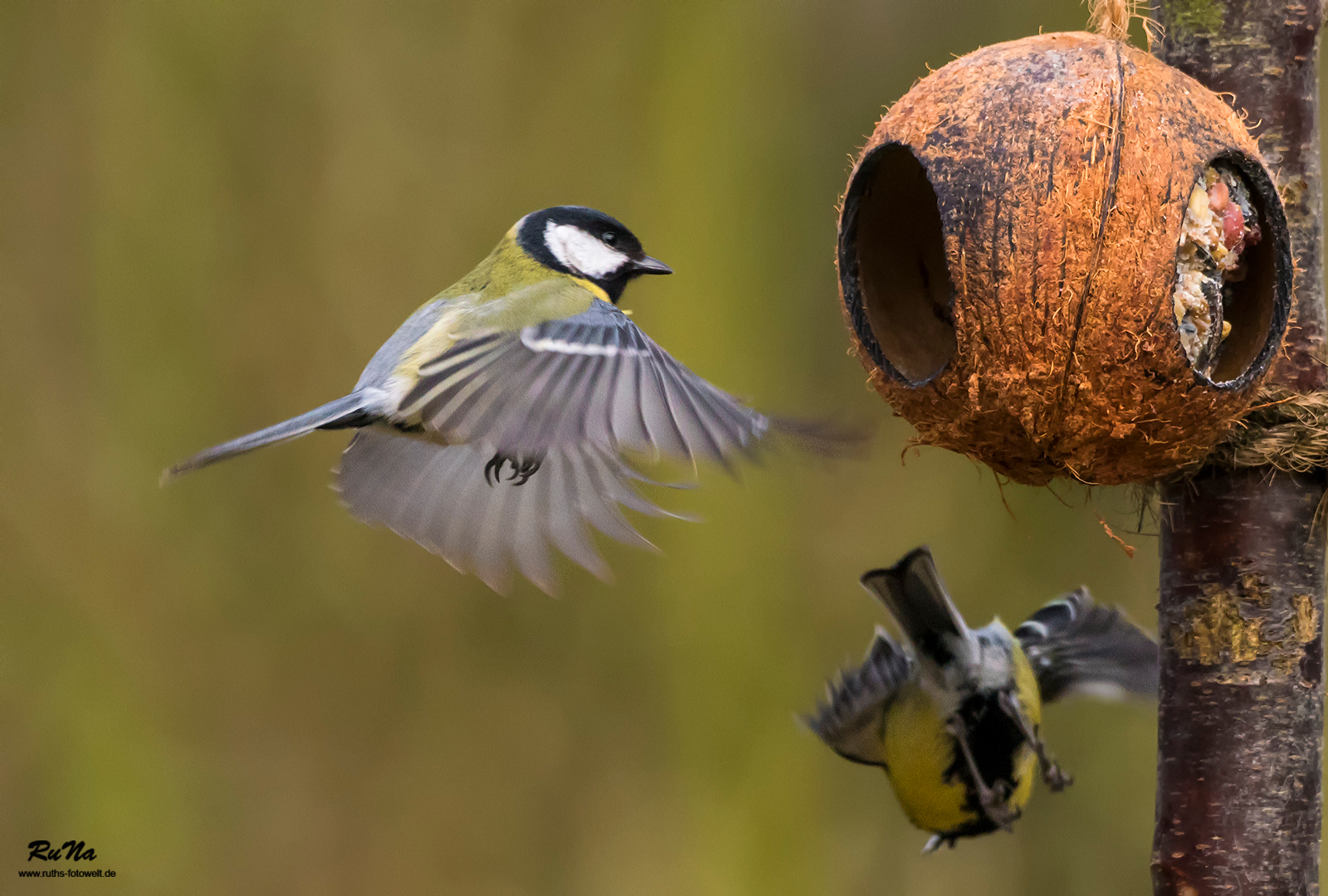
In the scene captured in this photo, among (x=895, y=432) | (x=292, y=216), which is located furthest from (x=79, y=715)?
(x=895, y=432)

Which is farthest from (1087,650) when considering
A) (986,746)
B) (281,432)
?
(281,432)

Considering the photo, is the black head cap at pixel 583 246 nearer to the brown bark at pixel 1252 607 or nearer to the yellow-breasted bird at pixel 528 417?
the yellow-breasted bird at pixel 528 417

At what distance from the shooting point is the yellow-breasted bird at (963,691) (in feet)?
6.73

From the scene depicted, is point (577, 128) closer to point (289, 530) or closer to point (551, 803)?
point (289, 530)

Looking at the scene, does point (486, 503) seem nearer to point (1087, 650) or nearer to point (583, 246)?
point (583, 246)

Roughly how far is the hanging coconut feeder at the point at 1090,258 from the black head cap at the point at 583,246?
2.01 feet

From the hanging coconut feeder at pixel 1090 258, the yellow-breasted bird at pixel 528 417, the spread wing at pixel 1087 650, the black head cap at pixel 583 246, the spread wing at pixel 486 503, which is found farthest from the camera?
the spread wing at pixel 1087 650

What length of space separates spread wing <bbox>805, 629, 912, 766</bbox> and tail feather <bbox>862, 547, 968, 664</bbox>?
117 mm

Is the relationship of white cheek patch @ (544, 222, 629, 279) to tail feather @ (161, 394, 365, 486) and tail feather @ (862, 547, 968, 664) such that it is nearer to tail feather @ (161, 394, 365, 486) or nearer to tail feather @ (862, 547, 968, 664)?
tail feather @ (161, 394, 365, 486)

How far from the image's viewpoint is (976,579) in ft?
10.6

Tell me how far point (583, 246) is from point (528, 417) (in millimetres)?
612

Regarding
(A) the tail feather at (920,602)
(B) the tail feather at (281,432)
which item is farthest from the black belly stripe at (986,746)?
(B) the tail feather at (281,432)

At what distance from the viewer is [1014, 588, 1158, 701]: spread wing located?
2156 millimetres

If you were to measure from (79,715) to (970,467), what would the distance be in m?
2.35
